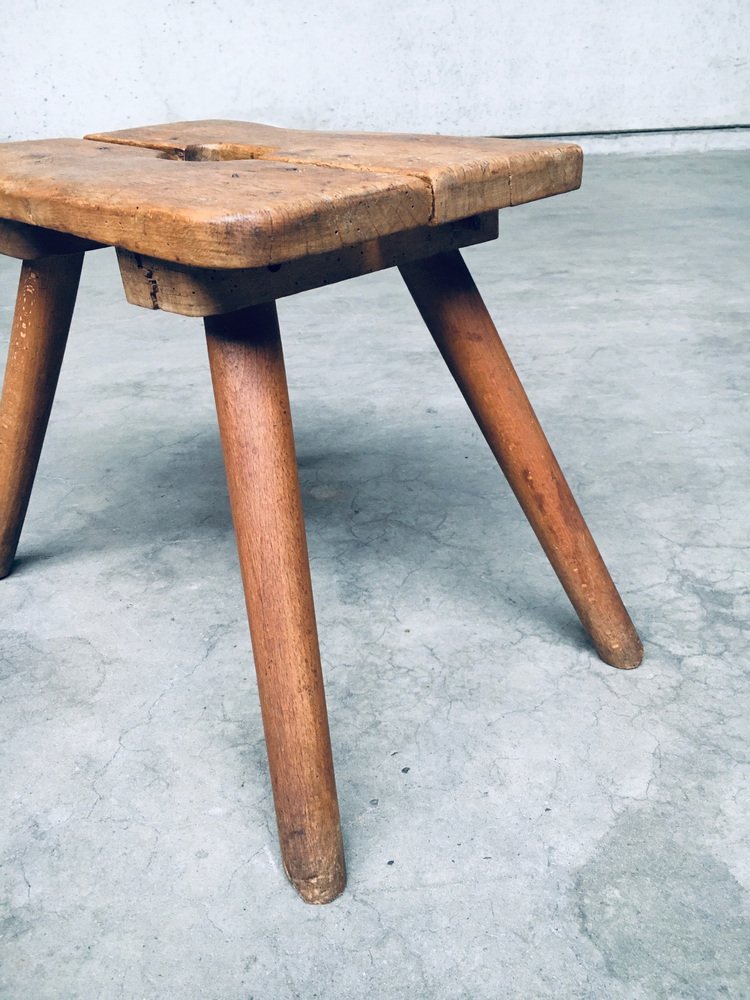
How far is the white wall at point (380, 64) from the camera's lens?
13.7 feet

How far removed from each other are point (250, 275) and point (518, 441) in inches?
15.1

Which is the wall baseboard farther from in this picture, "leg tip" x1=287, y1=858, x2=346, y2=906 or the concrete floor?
"leg tip" x1=287, y1=858, x2=346, y2=906

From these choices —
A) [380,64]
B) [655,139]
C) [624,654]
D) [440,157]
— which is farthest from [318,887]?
[655,139]

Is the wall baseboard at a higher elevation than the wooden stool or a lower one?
lower

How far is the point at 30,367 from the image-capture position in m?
1.24

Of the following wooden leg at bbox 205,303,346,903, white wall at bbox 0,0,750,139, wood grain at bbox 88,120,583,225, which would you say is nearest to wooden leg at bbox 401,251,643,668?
wood grain at bbox 88,120,583,225

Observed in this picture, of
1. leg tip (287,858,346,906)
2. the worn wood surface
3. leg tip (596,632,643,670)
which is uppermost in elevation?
the worn wood surface

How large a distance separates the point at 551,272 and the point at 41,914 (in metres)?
2.33

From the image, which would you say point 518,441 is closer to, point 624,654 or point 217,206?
point 624,654

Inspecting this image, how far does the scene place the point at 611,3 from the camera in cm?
436

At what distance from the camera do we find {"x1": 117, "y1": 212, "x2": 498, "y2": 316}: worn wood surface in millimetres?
842

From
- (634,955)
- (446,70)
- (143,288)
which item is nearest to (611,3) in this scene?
(446,70)

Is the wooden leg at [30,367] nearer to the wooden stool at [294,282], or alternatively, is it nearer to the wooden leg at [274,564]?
the wooden stool at [294,282]

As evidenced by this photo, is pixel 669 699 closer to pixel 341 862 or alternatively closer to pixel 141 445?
pixel 341 862
